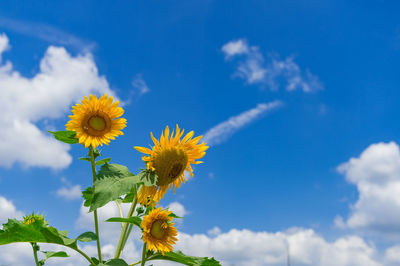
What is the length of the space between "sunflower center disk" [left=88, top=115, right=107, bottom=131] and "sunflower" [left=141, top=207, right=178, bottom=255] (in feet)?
2.50

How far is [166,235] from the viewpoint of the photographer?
10.3 ft

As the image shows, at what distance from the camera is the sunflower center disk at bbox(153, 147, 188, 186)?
2992 millimetres

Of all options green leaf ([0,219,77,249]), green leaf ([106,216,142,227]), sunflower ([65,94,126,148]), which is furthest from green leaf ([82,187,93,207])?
sunflower ([65,94,126,148])

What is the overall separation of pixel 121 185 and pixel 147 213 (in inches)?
29.9

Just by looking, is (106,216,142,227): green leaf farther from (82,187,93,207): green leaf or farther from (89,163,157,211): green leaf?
(82,187,93,207): green leaf

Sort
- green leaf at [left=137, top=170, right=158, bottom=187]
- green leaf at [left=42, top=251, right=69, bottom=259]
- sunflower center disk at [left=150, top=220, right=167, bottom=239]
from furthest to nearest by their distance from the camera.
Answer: green leaf at [left=42, top=251, right=69, bottom=259], sunflower center disk at [left=150, top=220, right=167, bottom=239], green leaf at [left=137, top=170, right=158, bottom=187]

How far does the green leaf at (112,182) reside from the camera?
263cm

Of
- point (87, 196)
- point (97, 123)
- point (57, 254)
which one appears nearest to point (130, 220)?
point (97, 123)

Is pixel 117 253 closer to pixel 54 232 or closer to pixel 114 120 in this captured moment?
pixel 54 232

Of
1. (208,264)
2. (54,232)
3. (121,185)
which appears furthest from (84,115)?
(208,264)

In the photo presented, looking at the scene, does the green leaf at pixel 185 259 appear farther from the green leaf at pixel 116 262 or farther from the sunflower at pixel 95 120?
the sunflower at pixel 95 120

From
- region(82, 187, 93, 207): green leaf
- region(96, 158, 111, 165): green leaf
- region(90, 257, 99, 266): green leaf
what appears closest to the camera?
region(96, 158, 111, 165): green leaf

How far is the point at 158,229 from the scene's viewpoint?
3098mm

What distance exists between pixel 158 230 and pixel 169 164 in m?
0.53
